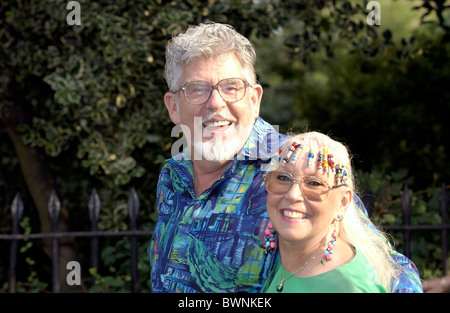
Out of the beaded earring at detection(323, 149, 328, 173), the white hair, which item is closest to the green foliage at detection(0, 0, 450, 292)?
the white hair

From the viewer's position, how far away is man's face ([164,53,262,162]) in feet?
7.52

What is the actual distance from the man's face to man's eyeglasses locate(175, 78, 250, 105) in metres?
0.01

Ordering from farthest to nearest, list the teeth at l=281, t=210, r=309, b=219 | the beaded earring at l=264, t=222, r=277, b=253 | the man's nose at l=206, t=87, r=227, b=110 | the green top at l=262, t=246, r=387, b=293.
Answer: the man's nose at l=206, t=87, r=227, b=110, the beaded earring at l=264, t=222, r=277, b=253, the teeth at l=281, t=210, r=309, b=219, the green top at l=262, t=246, r=387, b=293

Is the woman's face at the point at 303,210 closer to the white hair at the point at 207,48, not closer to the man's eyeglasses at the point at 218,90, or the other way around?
the man's eyeglasses at the point at 218,90

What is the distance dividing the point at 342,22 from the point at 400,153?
2364 mm

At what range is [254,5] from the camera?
180 inches

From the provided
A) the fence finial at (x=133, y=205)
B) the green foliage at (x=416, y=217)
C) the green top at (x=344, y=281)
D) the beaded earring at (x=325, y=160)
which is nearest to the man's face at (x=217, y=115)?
the beaded earring at (x=325, y=160)

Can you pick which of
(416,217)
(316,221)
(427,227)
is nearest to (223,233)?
(316,221)

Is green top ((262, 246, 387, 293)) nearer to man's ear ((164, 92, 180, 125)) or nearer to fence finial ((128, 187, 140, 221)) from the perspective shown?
man's ear ((164, 92, 180, 125))

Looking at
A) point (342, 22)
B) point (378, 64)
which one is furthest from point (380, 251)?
point (378, 64)

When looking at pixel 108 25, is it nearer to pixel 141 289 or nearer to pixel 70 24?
pixel 70 24

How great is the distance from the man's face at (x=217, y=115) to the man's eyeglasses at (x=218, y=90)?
0.01 m

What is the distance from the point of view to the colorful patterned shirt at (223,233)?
2.13m

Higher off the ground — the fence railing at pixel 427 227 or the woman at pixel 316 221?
the woman at pixel 316 221
